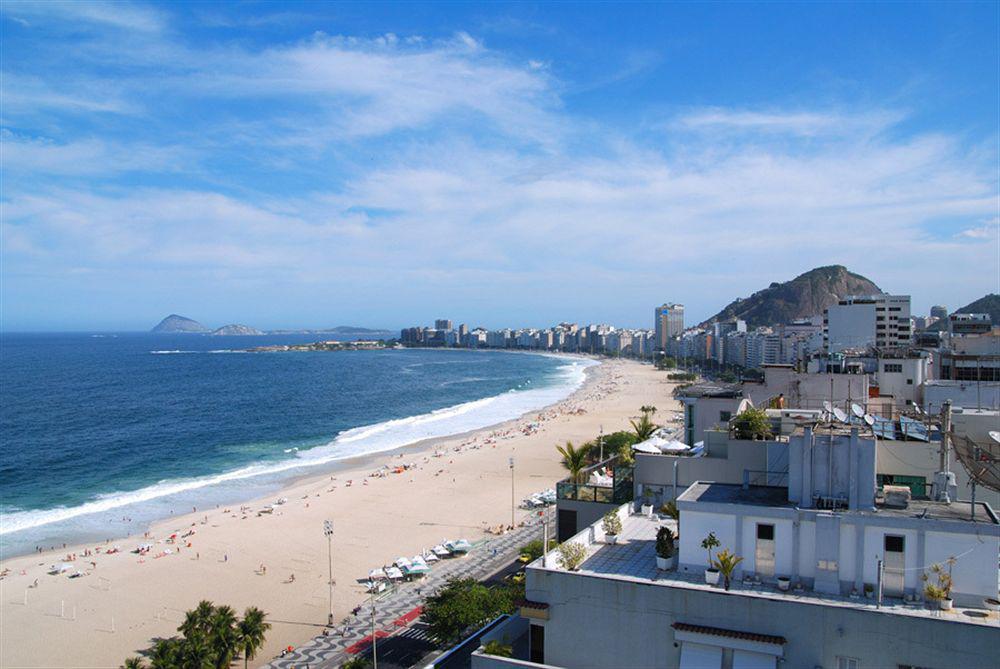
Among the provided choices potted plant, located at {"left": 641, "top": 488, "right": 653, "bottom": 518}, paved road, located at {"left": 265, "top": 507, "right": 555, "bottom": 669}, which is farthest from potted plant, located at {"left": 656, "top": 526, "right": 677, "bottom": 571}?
paved road, located at {"left": 265, "top": 507, "right": 555, "bottom": 669}

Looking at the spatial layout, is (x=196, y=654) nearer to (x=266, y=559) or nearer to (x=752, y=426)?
(x=266, y=559)

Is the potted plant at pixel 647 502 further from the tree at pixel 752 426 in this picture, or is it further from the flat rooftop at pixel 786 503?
the flat rooftop at pixel 786 503

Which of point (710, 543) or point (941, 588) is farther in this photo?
point (710, 543)

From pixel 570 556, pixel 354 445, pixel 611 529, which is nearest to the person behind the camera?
pixel 570 556

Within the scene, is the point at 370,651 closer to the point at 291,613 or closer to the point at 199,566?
the point at 291,613

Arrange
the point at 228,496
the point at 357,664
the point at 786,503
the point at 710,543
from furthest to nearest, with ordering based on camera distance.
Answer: the point at 228,496
the point at 357,664
the point at 786,503
the point at 710,543

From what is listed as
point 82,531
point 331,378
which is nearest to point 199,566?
point 82,531

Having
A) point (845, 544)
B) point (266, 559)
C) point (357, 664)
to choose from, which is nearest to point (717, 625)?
point (845, 544)
